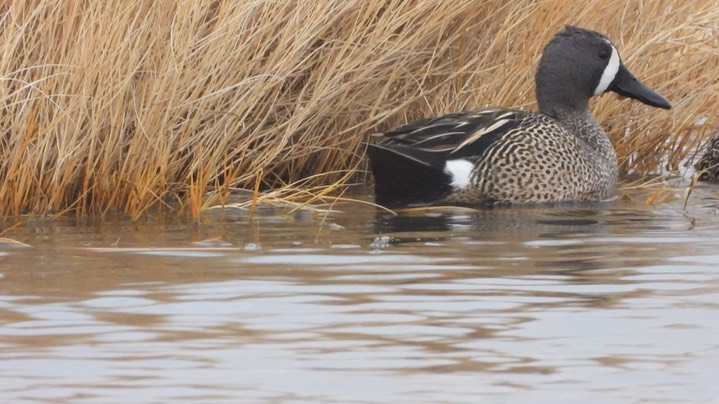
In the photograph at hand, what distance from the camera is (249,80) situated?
283 inches

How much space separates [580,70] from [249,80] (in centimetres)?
207

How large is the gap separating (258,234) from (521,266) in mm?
1338

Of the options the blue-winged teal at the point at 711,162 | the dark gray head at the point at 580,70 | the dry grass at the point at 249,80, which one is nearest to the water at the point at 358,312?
the dry grass at the point at 249,80

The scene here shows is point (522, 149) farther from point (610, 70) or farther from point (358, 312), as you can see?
point (358, 312)

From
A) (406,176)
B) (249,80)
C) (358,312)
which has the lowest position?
(358,312)

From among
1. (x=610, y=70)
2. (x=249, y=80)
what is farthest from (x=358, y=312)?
(x=610, y=70)

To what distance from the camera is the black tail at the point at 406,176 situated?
7656 millimetres

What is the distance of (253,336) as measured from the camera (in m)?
4.39

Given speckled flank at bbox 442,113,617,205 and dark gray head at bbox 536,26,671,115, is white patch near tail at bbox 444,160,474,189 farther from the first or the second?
dark gray head at bbox 536,26,671,115

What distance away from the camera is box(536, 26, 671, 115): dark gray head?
27.3 feet

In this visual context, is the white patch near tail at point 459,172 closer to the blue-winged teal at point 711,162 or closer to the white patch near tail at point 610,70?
the white patch near tail at point 610,70

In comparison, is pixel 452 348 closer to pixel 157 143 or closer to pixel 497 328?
pixel 497 328

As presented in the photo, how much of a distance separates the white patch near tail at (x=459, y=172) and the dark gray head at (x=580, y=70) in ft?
2.61

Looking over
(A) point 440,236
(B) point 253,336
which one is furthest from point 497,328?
(A) point 440,236
